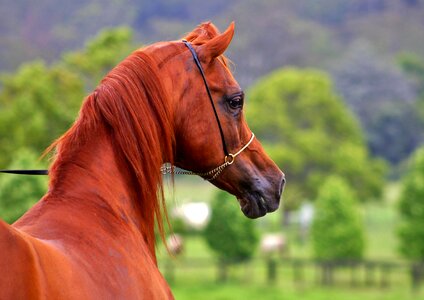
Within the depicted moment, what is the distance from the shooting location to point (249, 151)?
14.6 feet

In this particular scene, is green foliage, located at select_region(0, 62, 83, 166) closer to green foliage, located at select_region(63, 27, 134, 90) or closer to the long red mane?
green foliage, located at select_region(63, 27, 134, 90)

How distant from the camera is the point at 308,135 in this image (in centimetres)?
4425

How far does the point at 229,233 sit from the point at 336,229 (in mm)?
2976

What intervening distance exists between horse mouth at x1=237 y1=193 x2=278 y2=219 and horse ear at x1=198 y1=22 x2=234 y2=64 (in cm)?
64

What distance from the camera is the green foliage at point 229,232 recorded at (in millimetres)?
27375

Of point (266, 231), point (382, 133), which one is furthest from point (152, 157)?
point (382, 133)

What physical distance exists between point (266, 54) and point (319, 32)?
1332 centimetres

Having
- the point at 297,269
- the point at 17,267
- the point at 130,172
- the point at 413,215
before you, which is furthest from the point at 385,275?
the point at 17,267

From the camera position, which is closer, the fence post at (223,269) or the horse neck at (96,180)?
the horse neck at (96,180)

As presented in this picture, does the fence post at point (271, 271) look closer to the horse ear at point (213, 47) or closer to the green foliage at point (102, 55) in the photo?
the green foliage at point (102, 55)

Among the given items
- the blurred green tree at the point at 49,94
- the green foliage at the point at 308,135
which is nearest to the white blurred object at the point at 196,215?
the green foliage at the point at 308,135

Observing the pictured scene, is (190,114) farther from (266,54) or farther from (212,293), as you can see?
(266,54)

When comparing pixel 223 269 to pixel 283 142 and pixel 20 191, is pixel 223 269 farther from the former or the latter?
pixel 283 142

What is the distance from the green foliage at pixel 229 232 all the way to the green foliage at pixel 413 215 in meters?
4.09
